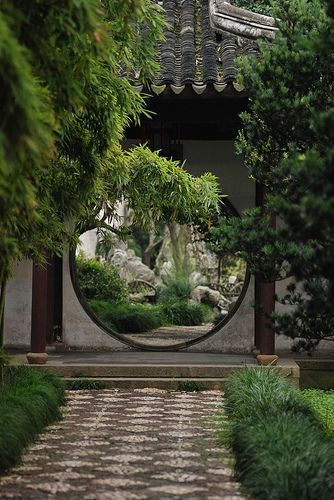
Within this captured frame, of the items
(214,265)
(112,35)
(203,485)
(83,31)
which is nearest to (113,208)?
(112,35)

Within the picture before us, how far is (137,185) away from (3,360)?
2.71 metres

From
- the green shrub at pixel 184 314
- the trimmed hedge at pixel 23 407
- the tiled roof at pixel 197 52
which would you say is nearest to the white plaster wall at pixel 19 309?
the trimmed hedge at pixel 23 407

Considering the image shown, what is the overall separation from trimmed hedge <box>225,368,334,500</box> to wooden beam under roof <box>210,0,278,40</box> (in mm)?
4010

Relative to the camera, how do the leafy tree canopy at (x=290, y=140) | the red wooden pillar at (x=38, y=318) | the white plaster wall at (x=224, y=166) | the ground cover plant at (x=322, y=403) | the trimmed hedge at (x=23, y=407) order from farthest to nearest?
the white plaster wall at (x=224, y=166), the red wooden pillar at (x=38, y=318), the ground cover plant at (x=322, y=403), the trimmed hedge at (x=23, y=407), the leafy tree canopy at (x=290, y=140)

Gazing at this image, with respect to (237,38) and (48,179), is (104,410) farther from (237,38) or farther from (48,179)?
(237,38)

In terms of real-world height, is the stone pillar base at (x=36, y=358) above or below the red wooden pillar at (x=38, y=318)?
below

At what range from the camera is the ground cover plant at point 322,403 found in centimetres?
791

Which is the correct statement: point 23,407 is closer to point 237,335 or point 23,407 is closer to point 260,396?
point 260,396

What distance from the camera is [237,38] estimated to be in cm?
1013

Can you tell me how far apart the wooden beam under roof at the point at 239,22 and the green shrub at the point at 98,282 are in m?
9.44

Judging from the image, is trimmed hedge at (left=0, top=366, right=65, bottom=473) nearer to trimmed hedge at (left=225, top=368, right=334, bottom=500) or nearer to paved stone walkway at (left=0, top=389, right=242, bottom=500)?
paved stone walkway at (left=0, top=389, right=242, bottom=500)

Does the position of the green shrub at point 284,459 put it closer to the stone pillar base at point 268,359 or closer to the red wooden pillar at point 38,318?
the stone pillar base at point 268,359

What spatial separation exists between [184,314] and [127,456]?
52.4 ft

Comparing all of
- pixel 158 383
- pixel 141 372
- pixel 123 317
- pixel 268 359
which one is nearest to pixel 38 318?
pixel 141 372
